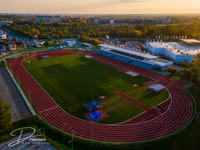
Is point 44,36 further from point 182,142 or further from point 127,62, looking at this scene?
point 182,142

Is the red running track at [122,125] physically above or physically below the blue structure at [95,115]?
below

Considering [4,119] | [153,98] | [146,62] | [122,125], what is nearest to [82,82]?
[153,98]

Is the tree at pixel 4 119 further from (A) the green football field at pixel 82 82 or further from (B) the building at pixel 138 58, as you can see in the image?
(B) the building at pixel 138 58

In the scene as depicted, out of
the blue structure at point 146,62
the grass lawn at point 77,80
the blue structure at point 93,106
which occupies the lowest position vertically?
the blue structure at point 93,106

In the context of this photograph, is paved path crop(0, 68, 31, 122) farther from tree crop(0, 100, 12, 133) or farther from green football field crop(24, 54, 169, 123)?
green football field crop(24, 54, 169, 123)

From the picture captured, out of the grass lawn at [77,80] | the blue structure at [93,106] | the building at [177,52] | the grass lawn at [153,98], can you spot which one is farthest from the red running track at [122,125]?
the building at [177,52]

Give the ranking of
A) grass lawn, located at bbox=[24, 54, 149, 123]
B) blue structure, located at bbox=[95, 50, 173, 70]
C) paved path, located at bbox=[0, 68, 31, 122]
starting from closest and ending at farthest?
paved path, located at bbox=[0, 68, 31, 122] < grass lawn, located at bbox=[24, 54, 149, 123] < blue structure, located at bbox=[95, 50, 173, 70]

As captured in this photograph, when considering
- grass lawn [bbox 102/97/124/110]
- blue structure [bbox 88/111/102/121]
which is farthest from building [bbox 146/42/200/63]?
blue structure [bbox 88/111/102/121]

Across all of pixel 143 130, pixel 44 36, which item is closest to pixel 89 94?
pixel 143 130
